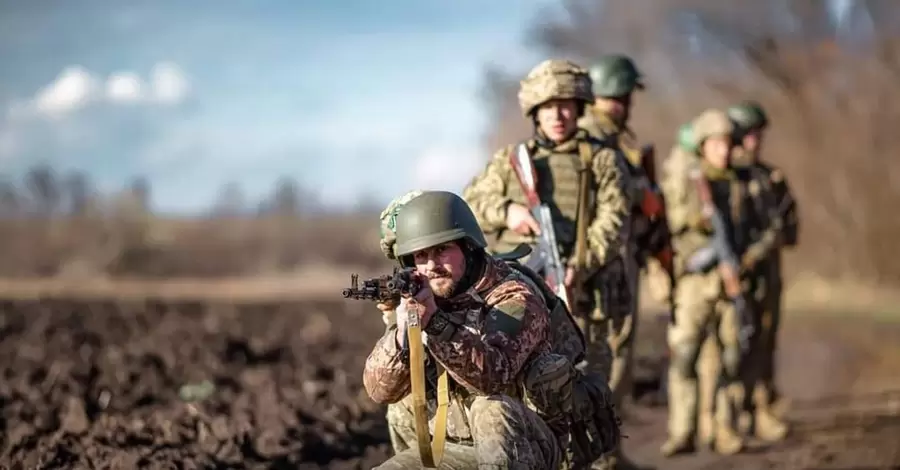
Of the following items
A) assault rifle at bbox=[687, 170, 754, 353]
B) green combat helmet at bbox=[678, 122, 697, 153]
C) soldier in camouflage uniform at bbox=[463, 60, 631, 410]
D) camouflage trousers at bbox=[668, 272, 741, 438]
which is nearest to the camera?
soldier in camouflage uniform at bbox=[463, 60, 631, 410]

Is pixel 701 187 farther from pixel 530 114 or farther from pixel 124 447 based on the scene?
pixel 124 447

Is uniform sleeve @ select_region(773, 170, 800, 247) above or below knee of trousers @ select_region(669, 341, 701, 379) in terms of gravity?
above

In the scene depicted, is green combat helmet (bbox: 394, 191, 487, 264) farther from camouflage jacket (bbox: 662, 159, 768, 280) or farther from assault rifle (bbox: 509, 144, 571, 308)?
camouflage jacket (bbox: 662, 159, 768, 280)

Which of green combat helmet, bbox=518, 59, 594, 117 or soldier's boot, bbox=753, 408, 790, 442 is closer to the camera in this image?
green combat helmet, bbox=518, 59, 594, 117

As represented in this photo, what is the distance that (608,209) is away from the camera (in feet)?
26.9

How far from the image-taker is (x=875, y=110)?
33.9 m

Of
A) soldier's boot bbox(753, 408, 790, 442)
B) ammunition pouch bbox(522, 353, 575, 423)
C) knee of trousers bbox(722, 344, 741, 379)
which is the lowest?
soldier's boot bbox(753, 408, 790, 442)

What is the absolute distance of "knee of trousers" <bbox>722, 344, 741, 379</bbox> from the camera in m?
11.4

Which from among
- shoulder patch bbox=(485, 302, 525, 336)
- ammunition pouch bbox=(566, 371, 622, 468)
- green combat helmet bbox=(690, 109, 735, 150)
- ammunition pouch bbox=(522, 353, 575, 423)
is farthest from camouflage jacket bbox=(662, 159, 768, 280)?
shoulder patch bbox=(485, 302, 525, 336)

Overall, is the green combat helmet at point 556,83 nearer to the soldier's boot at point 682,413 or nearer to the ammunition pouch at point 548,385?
the ammunition pouch at point 548,385

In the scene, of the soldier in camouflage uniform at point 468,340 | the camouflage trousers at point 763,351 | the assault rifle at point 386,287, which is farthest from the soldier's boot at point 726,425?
the assault rifle at point 386,287

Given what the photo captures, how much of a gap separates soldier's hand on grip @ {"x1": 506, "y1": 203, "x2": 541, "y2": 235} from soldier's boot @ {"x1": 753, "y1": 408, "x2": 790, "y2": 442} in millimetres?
4867

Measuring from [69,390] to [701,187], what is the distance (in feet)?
18.4

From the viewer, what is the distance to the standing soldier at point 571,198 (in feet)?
26.5
